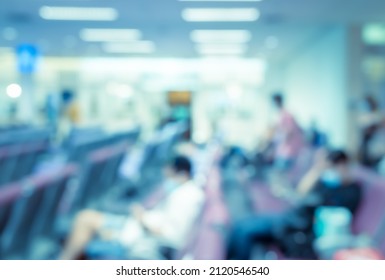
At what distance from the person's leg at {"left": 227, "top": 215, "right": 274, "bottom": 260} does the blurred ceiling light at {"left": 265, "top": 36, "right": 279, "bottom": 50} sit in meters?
3.99

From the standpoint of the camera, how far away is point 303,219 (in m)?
2.22

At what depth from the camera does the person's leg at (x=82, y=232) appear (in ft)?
6.51

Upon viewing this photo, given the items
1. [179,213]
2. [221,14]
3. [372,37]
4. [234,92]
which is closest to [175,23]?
[221,14]

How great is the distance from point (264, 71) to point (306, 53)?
112 inches

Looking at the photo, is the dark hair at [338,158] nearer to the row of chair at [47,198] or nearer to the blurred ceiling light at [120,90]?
the row of chair at [47,198]

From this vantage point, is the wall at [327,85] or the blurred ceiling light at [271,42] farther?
the blurred ceiling light at [271,42]

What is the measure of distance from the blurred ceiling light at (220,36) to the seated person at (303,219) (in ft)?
6.01

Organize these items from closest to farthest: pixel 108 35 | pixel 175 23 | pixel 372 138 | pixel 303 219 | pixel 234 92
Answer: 1. pixel 303 219
2. pixel 175 23
3. pixel 372 138
4. pixel 108 35
5. pixel 234 92

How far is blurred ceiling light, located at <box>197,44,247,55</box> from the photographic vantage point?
6.02 m

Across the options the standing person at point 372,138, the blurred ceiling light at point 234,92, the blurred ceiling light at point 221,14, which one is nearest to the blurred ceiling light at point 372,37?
the standing person at point 372,138

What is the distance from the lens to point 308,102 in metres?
7.46

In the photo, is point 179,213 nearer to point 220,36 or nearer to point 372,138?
point 372,138

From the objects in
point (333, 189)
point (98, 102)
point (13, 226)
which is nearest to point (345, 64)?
point (333, 189)

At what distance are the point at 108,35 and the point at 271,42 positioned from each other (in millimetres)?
2168
